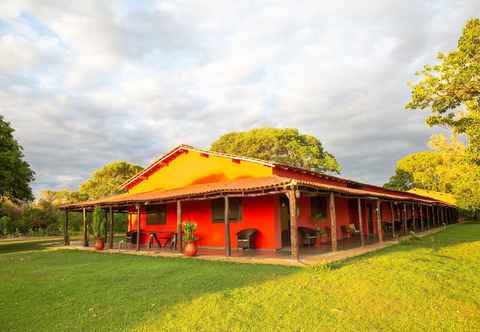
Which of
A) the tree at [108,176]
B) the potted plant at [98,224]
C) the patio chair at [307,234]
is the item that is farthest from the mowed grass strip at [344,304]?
the tree at [108,176]

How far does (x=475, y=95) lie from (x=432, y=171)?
30.7 m

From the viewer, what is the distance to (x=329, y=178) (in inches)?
677

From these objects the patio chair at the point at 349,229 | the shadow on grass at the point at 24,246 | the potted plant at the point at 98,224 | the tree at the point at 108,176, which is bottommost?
the shadow on grass at the point at 24,246

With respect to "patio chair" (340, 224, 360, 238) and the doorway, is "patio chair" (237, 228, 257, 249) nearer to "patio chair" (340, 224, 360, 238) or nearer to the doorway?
the doorway

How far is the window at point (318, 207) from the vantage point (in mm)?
15688

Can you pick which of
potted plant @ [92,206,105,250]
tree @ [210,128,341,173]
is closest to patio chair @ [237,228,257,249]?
potted plant @ [92,206,105,250]

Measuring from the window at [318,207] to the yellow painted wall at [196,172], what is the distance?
11.4 ft

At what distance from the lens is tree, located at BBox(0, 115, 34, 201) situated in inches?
713

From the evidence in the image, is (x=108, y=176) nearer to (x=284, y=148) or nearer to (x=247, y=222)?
(x=284, y=148)

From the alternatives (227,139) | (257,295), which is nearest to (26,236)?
(227,139)

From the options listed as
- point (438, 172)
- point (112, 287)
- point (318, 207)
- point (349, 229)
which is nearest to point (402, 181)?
point (438, 172)

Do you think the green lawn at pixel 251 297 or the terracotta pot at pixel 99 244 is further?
the terracotta pot at pixel 99 244

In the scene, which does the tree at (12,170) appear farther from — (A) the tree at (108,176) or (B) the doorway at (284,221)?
(A) the tree at (108,176)

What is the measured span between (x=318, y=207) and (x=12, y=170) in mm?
16649
